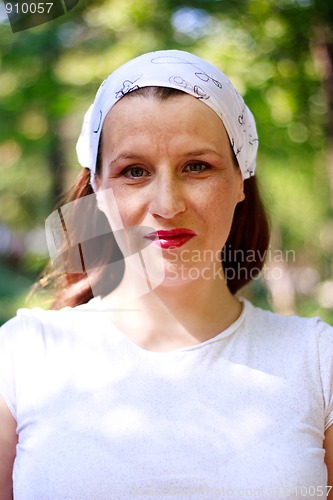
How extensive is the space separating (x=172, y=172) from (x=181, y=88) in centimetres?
20

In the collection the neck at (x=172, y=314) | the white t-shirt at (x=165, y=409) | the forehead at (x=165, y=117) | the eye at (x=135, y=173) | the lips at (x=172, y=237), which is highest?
the forehead at (x=165, y=117)

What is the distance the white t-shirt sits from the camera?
144 cm

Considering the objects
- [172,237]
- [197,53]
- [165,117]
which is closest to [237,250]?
[172,237]

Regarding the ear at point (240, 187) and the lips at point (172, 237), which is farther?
the ear at point (240, 187)

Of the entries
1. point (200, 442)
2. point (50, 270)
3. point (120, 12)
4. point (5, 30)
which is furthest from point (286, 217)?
point (200, 442)

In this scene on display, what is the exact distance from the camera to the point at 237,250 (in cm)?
197

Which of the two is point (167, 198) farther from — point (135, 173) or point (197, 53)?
point (197, 53)

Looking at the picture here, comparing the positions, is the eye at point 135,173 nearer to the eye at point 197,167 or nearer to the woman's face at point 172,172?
the woman's face at point 172,172

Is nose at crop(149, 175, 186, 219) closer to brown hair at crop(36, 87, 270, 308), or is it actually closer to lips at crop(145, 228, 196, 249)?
lips at crop(145, 228, 196, 249)

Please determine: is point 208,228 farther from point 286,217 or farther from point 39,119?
point 286,217

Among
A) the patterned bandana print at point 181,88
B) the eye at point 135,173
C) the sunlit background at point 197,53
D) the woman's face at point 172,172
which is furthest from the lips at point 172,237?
the sunlit background at point 197,53

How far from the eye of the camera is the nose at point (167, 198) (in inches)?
59.6

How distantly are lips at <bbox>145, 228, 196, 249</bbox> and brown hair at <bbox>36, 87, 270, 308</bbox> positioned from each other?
33 cm

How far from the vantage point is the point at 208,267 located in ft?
5.51
